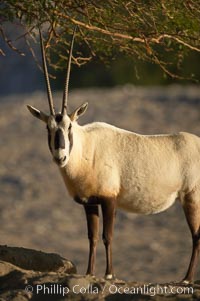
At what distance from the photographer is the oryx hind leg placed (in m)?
12.9

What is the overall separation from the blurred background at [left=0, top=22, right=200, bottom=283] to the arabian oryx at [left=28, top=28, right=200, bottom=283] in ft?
36.4

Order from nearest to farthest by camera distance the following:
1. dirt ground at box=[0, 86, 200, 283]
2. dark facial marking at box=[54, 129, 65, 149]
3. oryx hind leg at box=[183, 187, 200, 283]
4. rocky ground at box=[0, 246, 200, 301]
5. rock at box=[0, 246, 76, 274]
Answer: rocky ground at box=[0, 246, 200, 301]
dark facial marking at box=[54, 129, 65, 149]
rock at box=[0, 246, 76, 274]
oryx hind leg at box=[183, 187, 200, 283]
dirt ground at box=[0, 86, 200, 283]

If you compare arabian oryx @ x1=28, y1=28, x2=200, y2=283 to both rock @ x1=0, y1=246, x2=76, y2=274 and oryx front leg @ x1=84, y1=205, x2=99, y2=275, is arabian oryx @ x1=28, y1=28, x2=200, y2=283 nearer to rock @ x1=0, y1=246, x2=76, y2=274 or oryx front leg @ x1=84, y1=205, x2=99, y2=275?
oryx front leg @ x1=84, y1=205, x2=99, y2=275

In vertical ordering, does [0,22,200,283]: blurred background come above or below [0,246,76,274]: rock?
below

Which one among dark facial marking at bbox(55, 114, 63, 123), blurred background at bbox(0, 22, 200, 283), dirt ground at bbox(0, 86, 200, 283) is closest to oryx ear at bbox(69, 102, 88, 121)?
dark facial marking at bbox(55, 114, 63, 123)

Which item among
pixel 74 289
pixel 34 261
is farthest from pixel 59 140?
pixel 34 261

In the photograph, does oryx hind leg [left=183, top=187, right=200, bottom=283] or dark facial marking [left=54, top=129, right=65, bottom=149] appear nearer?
dark facial marking [left=54, top=129, right=65, bottom=149]

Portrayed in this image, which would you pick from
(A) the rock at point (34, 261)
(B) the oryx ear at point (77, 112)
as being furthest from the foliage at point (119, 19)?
(A) the rock at point (34, 261)

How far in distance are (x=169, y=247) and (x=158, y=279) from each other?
3031mm

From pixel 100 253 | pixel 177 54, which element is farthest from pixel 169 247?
pixel 177 54

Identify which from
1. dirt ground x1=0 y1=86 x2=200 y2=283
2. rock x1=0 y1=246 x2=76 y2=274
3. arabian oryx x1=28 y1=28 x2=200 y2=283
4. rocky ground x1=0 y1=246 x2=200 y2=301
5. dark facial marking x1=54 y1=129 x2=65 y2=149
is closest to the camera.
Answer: rocky ground x1=0 y1=246 x2=200 y2=301

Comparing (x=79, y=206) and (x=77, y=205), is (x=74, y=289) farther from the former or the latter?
(x=77, y=205)

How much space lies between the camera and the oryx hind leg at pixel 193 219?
12891 millimetres

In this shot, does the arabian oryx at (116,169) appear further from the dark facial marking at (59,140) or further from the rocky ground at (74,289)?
the rocky ground at (74,289)
